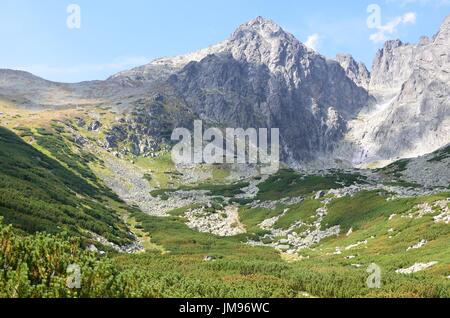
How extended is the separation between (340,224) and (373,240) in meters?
14.5

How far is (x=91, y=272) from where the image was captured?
17.1 meters

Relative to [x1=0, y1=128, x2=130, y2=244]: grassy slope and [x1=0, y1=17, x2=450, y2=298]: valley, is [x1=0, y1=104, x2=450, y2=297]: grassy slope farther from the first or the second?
[x1=0, y1=128, x2=130, y2=244]: grassy slope

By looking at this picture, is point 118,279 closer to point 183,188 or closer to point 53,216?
point 53,216

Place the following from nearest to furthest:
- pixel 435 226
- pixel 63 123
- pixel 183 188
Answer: pixel 435 226 → pixel 183 188 → pixel 63 123
